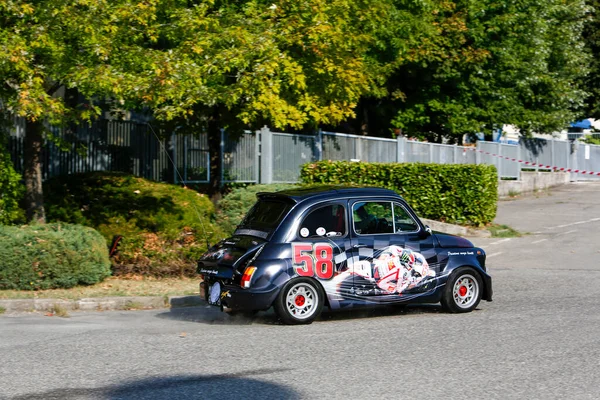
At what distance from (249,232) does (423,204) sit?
37.5ft

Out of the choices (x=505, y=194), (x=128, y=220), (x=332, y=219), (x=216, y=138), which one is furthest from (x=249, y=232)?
(x=505, y=194)

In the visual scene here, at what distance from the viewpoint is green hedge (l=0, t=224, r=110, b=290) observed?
523 inches

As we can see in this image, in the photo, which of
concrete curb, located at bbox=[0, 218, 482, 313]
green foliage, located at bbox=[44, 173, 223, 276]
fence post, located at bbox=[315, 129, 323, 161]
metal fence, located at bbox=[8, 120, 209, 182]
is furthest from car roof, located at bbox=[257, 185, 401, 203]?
fence post, located at bbox=[315, 129, 323, 161]

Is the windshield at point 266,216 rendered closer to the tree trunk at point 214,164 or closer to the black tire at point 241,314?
the black tire at point 241,314

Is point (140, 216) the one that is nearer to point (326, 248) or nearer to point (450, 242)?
point (326, 248)

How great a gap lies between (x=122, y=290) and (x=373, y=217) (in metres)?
4.30

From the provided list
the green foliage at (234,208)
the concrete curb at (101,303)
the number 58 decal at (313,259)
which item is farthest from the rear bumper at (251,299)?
the green foliage at (234,208)

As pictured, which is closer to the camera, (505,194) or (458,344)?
(458,344)

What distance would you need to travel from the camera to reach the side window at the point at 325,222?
443 inches

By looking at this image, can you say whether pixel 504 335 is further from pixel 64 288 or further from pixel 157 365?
pixel 64 288

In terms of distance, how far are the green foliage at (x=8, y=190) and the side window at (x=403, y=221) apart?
6.99m

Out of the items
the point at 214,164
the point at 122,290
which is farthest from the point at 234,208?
the point at 214,164

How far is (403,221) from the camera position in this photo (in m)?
11.7

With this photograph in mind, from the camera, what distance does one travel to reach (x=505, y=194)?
3122 cm
